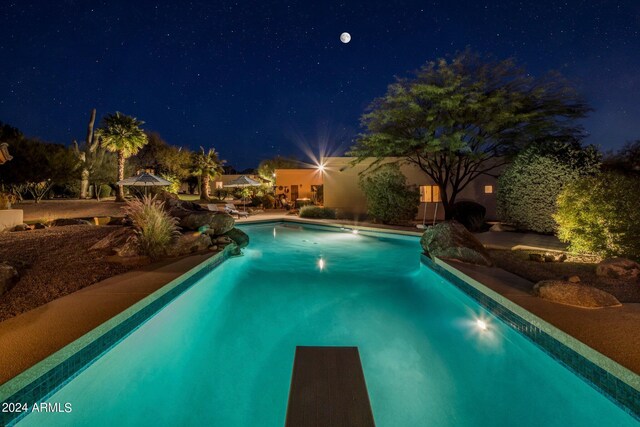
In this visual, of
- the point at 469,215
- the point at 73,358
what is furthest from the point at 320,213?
the point at 73,358

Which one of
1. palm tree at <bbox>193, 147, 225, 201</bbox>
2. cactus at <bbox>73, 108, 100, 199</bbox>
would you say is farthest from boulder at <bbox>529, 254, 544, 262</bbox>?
cactus at <bbox>73, 108, 100, 199</bbox>

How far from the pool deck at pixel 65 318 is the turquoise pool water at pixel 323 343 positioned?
13.0 inches

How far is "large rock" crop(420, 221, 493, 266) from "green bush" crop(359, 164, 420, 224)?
17.6 feet

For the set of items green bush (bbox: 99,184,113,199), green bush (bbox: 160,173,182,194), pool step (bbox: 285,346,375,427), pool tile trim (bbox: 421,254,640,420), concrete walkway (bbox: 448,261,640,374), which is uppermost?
green bush (bbox: 160,173,182,194)

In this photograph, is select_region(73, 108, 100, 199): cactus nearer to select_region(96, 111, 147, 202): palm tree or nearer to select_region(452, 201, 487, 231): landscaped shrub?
select_region(96, 111, 147, 202): palm tree

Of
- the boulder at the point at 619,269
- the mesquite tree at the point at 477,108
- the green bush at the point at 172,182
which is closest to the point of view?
the boulder at the point at 619,269

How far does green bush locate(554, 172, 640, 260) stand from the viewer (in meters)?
5.54

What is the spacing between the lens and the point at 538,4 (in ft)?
37.7

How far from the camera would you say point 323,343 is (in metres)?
3.98

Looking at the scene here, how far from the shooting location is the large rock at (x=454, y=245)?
19.1ft

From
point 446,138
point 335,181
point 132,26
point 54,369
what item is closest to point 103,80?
point 132,26

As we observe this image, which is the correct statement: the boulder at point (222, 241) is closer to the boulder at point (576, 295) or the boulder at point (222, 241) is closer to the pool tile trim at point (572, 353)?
the pool tile trim at point (572, 353)

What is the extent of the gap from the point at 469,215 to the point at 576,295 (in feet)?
29.8

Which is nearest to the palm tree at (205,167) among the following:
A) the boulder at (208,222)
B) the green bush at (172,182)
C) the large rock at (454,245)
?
the green bush at (172,182)
